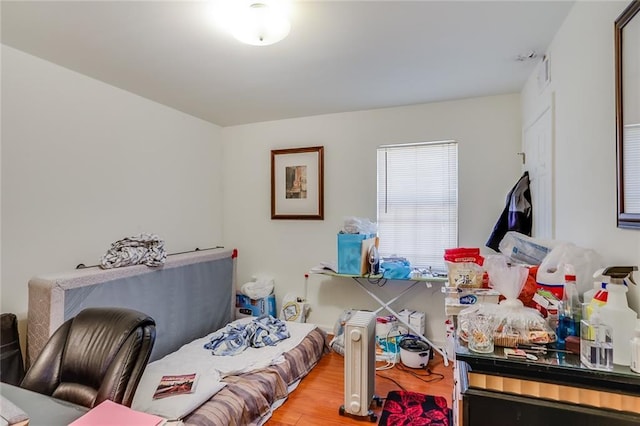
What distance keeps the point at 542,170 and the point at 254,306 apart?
10.0 ft

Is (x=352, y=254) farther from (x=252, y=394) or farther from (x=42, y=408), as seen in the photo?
(x=42, y=408)

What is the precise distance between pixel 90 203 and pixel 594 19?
11.3 ft

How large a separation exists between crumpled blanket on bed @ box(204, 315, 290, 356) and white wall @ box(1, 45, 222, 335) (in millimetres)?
1107

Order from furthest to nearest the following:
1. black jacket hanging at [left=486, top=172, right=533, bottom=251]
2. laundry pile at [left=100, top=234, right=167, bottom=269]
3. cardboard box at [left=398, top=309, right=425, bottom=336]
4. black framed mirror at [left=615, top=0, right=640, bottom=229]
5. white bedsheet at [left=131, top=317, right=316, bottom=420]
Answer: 1. cardboard box at [left=398, top=309, right=425, bottom=336]
2. black jacket hanging at [left=486, top=172, right=533, bottom=251]
3. laundry pile at [left=100, top=234, right=167, bottom=269]
4. white bedsheet at [left=131, top=317, right=316, bottom=420]
5. black framed mirror at [left=615, top=0, right=640, bottom=229]

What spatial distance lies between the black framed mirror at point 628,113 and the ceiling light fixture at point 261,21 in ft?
4.77

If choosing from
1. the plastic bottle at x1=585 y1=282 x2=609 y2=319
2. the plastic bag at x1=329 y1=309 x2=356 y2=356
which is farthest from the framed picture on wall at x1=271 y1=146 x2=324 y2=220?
the plastic bottle at x1=585 y1=282 x2=609 y2=319

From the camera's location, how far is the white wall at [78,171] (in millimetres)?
2233

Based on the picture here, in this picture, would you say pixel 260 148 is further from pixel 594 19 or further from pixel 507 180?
pixel 594 19

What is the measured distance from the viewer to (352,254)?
3055 mm

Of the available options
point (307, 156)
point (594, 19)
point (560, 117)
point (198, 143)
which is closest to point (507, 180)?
point (560, 117)

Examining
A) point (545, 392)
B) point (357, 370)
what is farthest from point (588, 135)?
point (357, 370)

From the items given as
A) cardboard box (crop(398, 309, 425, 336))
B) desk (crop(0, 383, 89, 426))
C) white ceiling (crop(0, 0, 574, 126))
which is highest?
white ceiling (crop(0, 0, 574, 126))

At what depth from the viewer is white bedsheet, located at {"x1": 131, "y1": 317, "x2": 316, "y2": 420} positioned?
192cm

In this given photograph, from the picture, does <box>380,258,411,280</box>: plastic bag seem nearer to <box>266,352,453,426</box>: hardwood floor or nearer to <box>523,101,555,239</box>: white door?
<box>266,352,453,426</box>: hardwood floor
